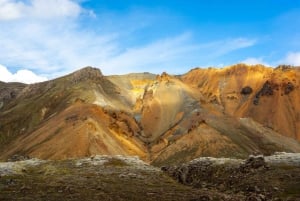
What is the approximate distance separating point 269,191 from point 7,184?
28619 millimetres

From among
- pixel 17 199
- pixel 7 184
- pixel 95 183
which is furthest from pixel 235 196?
pixel 7 184

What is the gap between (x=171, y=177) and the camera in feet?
231

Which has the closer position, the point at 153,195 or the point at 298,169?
the point at 153,195

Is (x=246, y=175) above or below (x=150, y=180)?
above

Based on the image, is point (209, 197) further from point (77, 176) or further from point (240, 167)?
point (77, 176)

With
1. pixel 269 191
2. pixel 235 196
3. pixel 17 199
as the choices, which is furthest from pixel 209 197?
pixel 17 199

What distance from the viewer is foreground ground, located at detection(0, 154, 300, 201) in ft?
176

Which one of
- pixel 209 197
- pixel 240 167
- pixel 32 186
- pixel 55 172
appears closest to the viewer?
pixel 209 197

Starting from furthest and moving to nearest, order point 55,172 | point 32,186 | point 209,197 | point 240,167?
point 55,172 < point 240,167 < point 32,186 < point 209,197

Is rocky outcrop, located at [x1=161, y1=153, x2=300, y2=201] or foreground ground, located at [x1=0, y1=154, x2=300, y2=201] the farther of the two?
rocky outcrop, located at [x1=161, y1=153, x2=300, y2=201]

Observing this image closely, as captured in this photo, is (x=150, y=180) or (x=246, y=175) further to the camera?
(x=150, y=180)

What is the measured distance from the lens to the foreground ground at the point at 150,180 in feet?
176

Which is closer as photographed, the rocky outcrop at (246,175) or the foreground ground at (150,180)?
the foreground ground at (150,180)

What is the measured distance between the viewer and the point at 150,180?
6562 centimetres
